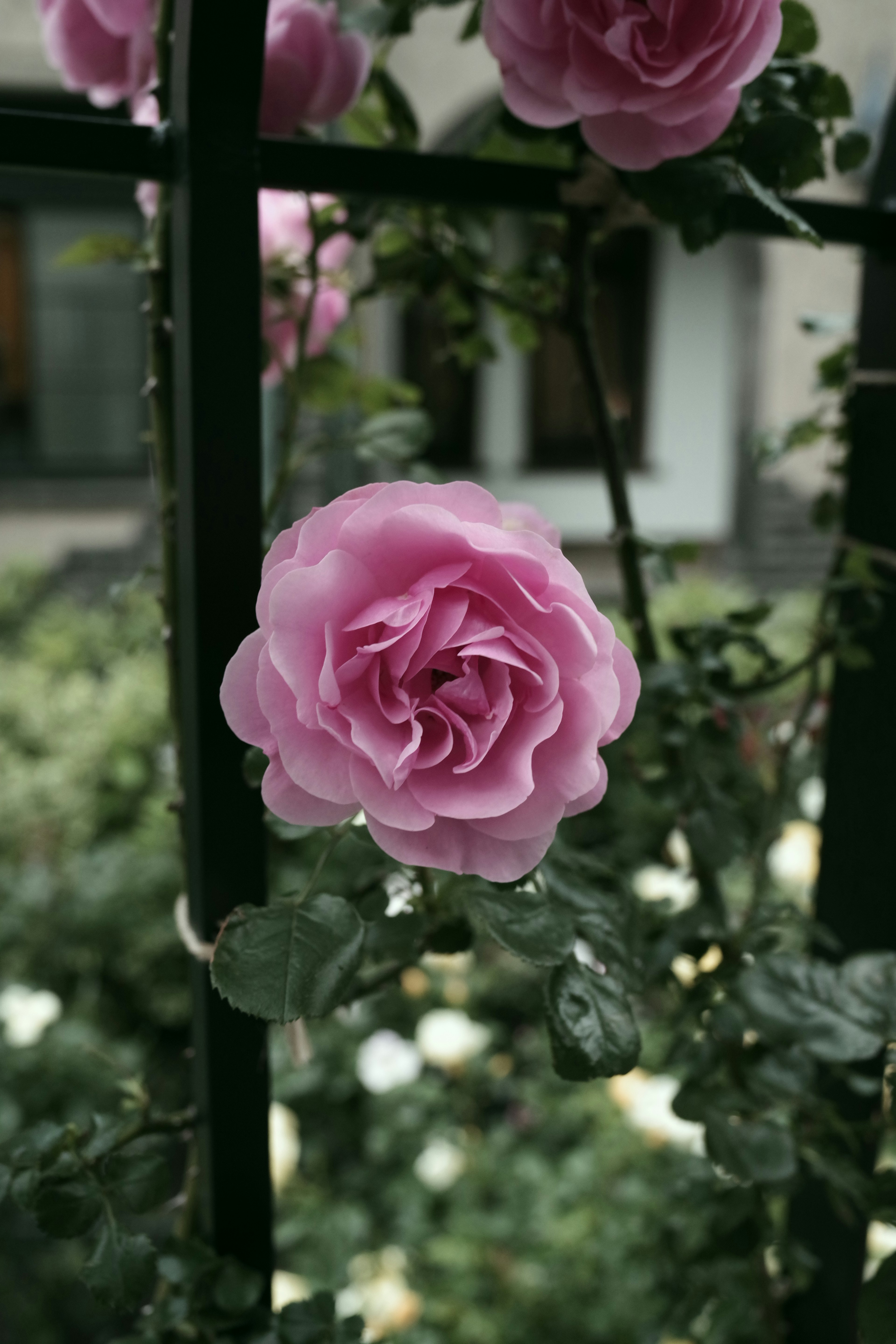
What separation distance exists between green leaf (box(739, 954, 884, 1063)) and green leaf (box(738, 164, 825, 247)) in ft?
1.26

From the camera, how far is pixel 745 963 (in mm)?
656

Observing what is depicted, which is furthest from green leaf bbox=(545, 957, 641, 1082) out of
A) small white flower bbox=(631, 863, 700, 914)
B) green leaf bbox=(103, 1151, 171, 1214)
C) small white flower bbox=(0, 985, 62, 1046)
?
small white flower bbox=(0, 985, 62, 1046)

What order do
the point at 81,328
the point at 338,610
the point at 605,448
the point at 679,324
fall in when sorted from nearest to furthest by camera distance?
the point at 338,610 < the point at 605,448 < the point at 81,328 < the point at 679,324

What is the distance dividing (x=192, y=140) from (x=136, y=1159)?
46cm

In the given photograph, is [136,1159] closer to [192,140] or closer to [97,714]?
[192,140]

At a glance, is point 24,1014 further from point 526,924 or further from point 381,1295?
point 526,924

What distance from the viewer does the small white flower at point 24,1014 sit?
1527mm

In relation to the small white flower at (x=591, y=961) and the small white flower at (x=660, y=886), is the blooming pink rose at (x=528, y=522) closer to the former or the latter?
the small white flower at (x=591, y=961)

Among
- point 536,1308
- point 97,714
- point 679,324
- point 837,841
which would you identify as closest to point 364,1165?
point 536,1308

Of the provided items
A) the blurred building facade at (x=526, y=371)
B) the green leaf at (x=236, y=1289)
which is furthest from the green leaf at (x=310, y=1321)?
the blurred building facade at (x=526, y=371)

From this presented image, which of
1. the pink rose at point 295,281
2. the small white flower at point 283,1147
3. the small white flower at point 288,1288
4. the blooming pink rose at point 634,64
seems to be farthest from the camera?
the small white flower at point 283,1147

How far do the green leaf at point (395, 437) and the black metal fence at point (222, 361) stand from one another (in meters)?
0.18

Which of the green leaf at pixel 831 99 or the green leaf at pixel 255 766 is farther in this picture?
the green leaf at pixel 831 99

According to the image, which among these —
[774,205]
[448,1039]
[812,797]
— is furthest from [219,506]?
[812,797]
